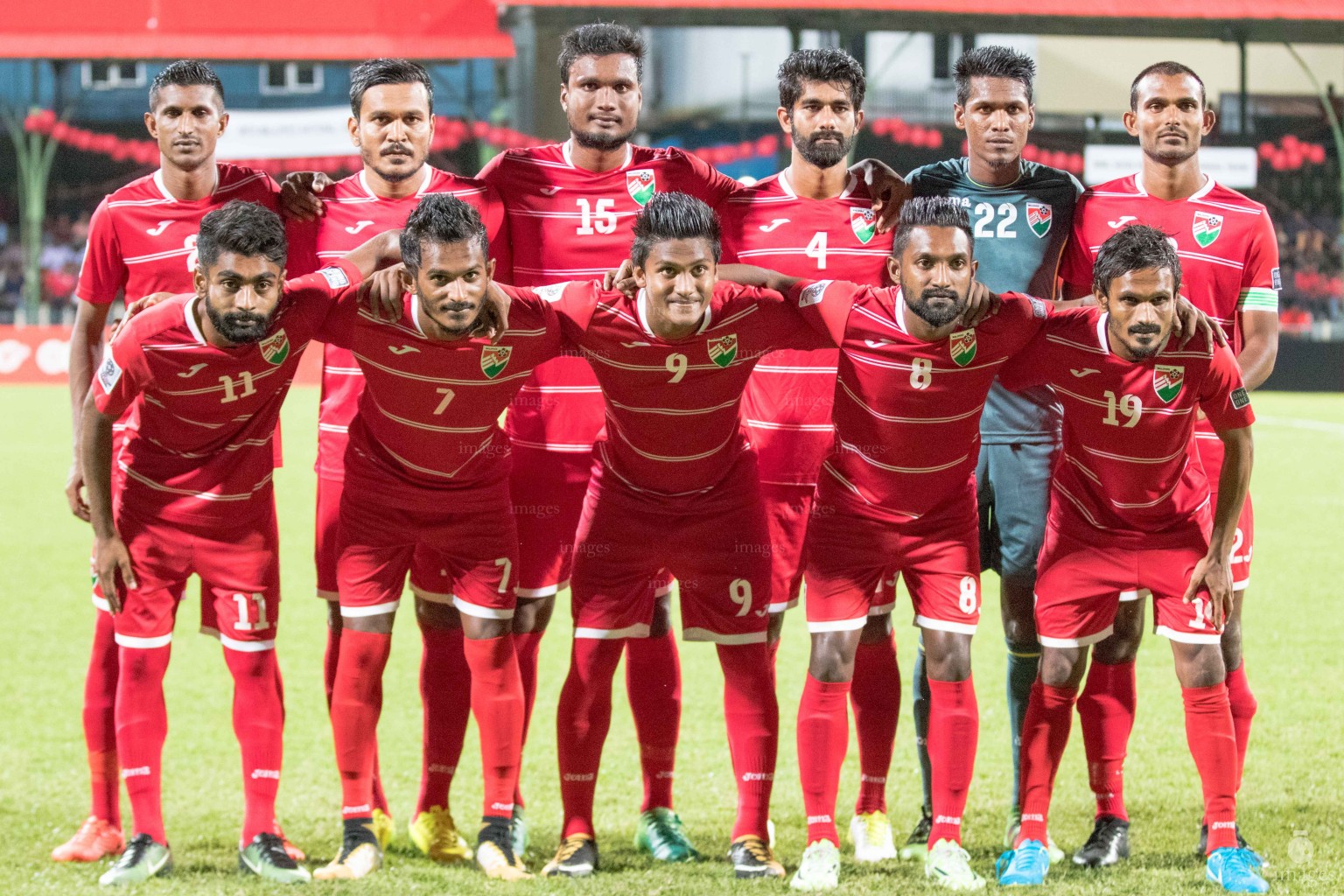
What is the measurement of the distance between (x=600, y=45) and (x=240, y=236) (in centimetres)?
138

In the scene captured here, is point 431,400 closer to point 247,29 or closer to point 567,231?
point 567,231

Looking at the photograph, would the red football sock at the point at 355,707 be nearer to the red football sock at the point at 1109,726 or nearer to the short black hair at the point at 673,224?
the short black hair at the point at 673,224

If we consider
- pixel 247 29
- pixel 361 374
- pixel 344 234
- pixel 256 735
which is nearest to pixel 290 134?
pixel 247 29

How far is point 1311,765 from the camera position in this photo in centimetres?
567

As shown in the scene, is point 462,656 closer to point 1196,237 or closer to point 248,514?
point 248,514

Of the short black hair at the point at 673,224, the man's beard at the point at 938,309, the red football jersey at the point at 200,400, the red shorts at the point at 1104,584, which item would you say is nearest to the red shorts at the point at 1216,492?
the red shorts at the point at 1104,584

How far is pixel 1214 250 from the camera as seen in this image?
15.3 feet

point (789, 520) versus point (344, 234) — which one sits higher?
point (344, 234)

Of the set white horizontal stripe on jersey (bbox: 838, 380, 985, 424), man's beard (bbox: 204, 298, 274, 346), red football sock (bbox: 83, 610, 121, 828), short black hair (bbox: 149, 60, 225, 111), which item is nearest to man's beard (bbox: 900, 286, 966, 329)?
white horizontal stripe on jersey (bbox: 838, 380, 985, 424)

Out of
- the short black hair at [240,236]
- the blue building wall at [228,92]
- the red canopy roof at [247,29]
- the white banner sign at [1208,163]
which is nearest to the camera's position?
the short black hair at [240,236]

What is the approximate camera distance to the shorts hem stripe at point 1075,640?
436 centimetres

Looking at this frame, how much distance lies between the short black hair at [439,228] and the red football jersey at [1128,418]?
155 centimetres

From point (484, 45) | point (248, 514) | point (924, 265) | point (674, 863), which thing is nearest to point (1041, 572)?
point (924, 265)

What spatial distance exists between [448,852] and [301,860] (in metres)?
0.43
